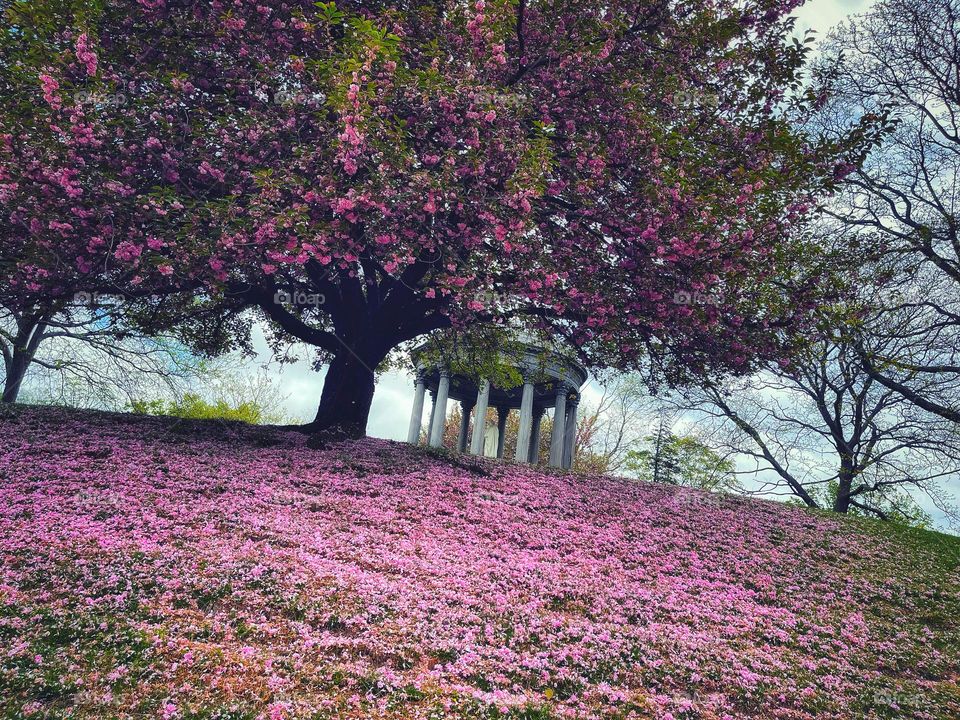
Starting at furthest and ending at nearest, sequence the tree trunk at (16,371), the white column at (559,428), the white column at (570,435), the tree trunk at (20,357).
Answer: the white column at (570,435)
the white column at (559,428)
the tree trunk at (16,371)
the tree trunk at (20,357)

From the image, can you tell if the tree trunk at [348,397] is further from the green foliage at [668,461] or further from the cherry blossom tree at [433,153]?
the green foliage at [668,461]

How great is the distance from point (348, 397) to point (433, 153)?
773cm

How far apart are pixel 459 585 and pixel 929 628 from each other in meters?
7.45

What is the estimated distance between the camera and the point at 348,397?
15.9 metres

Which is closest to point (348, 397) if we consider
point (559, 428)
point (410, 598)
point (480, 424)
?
point (410, 598)

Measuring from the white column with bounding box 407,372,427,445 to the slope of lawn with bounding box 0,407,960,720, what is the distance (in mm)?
18798

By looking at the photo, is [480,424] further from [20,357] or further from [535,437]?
[20,357]

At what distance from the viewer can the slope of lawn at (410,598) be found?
5.34 meters

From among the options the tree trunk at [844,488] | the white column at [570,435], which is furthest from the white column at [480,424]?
the tree trunk at [844,488]

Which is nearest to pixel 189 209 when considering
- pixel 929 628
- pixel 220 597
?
pixel 220 597

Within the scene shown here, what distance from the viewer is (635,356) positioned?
50.6 feet

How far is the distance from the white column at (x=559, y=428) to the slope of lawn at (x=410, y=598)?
16.3 m

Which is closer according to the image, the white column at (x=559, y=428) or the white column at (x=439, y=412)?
the white column at (x=559, y=428)

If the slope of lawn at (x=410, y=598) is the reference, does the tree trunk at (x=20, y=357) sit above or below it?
above
